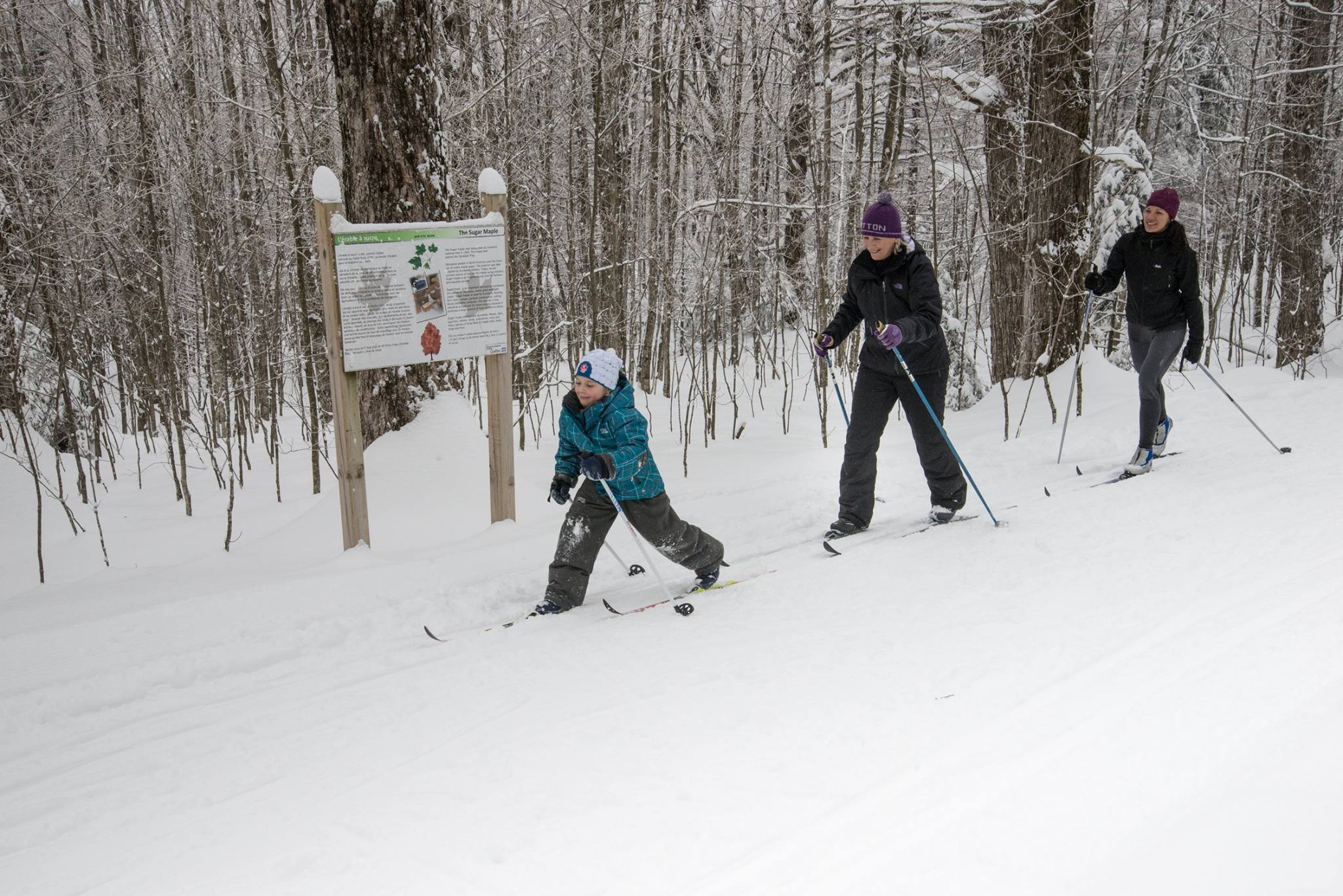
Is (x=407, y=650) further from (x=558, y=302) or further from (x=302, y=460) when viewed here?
(x=558, y=302)

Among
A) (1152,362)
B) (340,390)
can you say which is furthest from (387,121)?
(1152,362)

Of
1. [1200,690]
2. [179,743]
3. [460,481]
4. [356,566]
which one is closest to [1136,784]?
[1200,690]

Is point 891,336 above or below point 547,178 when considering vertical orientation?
below

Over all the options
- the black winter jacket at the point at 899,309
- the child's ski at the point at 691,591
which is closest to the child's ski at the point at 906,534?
the child's ski at the point at 691,591

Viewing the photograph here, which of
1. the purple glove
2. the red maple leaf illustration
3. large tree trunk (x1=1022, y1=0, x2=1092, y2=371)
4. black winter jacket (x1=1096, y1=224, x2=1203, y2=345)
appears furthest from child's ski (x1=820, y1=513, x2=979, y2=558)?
large tree trunk (x1=1022, y1=0, x2=1092, y2=371)

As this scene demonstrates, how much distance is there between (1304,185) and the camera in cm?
1338

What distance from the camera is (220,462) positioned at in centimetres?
980

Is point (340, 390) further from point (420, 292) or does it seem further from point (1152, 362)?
point (1152, 362)

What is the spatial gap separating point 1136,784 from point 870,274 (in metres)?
3.63

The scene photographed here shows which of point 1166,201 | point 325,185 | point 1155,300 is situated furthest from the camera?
point 1155,300

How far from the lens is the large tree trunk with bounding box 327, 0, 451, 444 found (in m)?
6.33

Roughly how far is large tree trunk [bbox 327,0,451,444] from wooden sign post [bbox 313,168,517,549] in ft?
3.40

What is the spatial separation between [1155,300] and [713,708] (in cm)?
497

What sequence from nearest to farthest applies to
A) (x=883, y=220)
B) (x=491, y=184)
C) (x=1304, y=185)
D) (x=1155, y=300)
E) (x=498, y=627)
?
1. (x=498, y=627)
2. (x=883, y=220)
3. (x=491, y=184)
4. (x=1155, y=300)
5. (x=1304, y=185)
